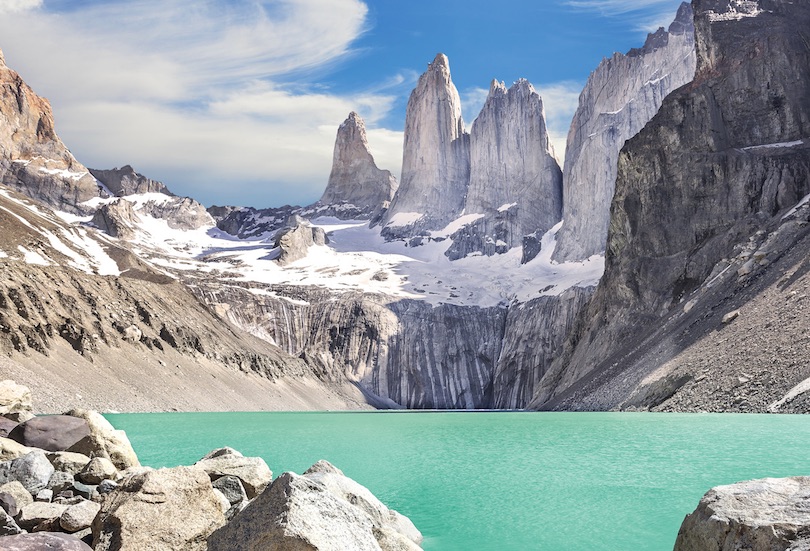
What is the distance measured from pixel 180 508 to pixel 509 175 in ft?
572

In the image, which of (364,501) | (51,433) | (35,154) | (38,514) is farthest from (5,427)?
(35,154)

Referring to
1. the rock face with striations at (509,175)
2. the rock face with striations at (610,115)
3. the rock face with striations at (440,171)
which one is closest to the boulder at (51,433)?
the rock face with striations at (610,115)

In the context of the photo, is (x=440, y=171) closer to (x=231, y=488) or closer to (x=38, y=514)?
(x=231, y=488)

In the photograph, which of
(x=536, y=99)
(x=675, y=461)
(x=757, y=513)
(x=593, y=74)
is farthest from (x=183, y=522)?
(x=536, y=99)

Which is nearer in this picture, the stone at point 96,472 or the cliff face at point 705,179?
the stone at point 96,472

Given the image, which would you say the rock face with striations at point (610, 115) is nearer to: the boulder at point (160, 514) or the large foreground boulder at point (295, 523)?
the boulder at point (160, 514)

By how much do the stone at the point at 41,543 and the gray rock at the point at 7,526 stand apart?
2080mm

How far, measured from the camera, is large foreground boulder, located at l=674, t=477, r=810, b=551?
8281 mm

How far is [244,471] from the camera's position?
1473cm

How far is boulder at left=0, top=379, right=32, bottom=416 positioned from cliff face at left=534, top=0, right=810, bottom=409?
144 ft

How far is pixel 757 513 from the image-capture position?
877 cm

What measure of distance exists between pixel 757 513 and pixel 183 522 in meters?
6.92

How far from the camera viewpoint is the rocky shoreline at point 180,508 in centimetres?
912

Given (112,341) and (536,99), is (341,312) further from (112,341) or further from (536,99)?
(536,99)
